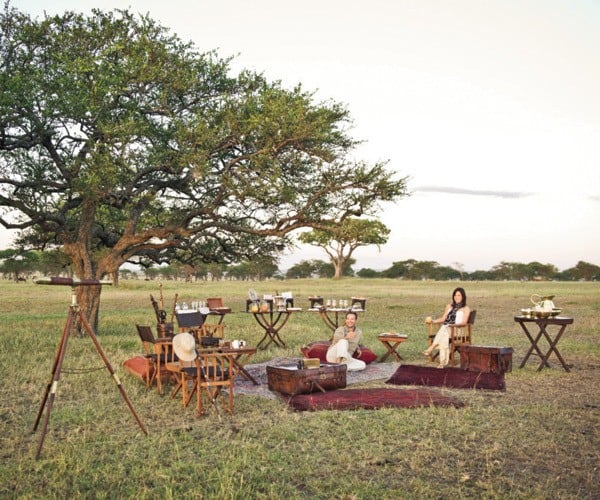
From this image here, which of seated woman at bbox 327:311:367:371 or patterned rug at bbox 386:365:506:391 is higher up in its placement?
seated woman at bbox 327:311:367:371

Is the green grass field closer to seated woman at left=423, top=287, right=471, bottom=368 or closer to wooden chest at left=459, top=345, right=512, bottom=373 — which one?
wooden chest at left=459, top=345, right=512, bottom=373

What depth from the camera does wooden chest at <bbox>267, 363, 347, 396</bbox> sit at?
8.25m

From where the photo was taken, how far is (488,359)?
10039 mm

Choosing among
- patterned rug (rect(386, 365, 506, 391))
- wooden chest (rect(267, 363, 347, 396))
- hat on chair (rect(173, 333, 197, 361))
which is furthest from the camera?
patterned rug (rect(386, 365, 506, 391))

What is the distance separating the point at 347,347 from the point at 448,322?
7.51ft

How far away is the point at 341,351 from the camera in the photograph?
10406 millimetres

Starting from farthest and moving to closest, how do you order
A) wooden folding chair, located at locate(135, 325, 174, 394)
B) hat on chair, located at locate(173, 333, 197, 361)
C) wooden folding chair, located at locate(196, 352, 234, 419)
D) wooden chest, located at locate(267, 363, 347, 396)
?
1. wooden folding chair, located at locate(135, 325, 174, 394)
2. wooden chest, located at locate(267, 363, 347, 396)
3. wooden folding chair, located at locate(196, 352, 234, 419)
4. hat on chair, located at locate(173, 333, 197, 361)

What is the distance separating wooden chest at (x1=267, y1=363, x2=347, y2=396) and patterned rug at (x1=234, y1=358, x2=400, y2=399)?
0.59 feet

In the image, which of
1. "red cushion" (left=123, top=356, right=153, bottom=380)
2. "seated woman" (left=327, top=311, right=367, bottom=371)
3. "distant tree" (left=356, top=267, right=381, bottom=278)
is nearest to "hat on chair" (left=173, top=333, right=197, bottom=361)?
"red cushion" (left=123, top=356, right=153, bottom=380)

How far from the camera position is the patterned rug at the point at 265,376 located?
8.77 metres

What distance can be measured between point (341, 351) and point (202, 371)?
3.37 metres

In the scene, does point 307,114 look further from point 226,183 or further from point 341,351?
point 341,351

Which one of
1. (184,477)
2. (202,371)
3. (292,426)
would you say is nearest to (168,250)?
(202,371)

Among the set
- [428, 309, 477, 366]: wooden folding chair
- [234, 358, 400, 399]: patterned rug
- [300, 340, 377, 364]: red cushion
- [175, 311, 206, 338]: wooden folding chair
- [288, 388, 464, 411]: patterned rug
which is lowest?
[234, 358, 400, 399]: patterned rug
